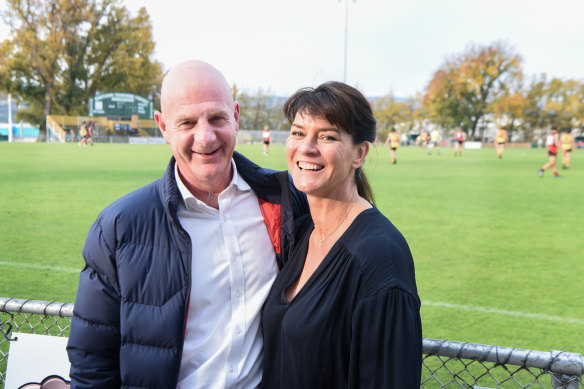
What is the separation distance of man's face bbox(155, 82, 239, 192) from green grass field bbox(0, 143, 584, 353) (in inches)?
30.2

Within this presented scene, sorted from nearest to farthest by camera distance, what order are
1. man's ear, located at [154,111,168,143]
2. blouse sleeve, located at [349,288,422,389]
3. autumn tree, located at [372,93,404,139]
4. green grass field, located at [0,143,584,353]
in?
1. blouse sleeve, located at [349,288,422,389]
2. man's ear, located at [154,111,168,143]
3. green grass field, located at [0,143,584,353]
4. autumn tree, located at [372,93,404,139]

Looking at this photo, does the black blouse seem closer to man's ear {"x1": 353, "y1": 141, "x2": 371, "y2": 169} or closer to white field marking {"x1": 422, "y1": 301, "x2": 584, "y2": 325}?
man's ear {"x1": 353, "y1": 141, "x2": 371, "y2": 169}

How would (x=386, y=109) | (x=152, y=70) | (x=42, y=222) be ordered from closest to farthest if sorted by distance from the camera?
1. (x=42, y=222)
2. (x=152, y=70)
3. (x=386, y=109)

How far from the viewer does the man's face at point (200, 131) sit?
6.89ft

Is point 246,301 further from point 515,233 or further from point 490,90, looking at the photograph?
point 490,90

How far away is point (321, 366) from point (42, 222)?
831 centimetres

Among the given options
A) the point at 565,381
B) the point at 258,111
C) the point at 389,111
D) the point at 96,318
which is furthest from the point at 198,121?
the point at 389,111

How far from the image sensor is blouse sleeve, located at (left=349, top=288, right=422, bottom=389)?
1.67 meters

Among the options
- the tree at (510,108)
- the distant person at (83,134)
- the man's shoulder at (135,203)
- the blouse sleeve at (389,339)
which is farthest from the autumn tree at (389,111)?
the blouse sleeve at (389,339)

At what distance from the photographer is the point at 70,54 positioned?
187ft

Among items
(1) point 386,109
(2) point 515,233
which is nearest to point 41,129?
(1) point 386,109

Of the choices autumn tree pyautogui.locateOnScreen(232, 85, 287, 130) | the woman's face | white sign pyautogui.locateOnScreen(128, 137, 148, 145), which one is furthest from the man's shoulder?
autumn tree pyautogui.locateOnScreen(232, 85, 287, 130)

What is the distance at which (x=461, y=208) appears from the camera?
11422mm

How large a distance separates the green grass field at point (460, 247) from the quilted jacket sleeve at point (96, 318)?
132 cm
